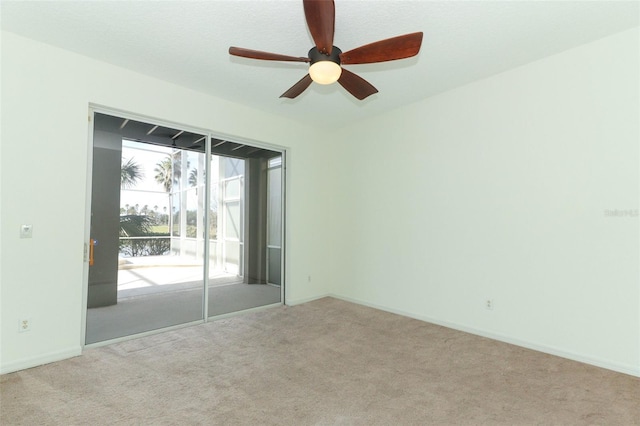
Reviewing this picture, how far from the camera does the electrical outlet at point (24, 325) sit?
2717mm

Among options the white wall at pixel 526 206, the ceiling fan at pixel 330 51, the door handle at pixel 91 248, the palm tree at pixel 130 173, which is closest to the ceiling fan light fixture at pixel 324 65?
the ceiling fan at pixel 330 51

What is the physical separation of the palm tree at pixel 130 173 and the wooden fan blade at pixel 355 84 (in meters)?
2.43

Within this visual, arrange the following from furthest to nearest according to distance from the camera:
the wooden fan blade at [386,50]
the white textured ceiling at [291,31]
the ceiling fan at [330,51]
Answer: the white textured ceiling at [291,31]
the wooden fan blade at [386,50]
the ceiling fan at [330,51]

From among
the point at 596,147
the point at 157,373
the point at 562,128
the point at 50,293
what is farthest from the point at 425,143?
the point at 50,293

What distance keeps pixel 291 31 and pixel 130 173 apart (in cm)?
228

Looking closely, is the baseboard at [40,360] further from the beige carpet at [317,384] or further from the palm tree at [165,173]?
the palm tree at [165,173]

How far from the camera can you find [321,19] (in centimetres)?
194

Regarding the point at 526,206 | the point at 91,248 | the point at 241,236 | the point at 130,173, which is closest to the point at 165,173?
the point at 130,173

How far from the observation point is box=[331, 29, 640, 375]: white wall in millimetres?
2734

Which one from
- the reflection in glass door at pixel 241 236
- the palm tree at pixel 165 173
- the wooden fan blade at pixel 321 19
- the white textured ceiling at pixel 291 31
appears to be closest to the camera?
the wooden fan blade at pixel 321 19

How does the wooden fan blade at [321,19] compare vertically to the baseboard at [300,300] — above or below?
above

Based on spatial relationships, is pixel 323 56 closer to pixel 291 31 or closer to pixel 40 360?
pixel 291 31

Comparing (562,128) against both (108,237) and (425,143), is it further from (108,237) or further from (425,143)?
(108,237)

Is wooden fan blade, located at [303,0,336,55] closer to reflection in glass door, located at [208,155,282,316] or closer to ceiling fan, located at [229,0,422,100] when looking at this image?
ceiling fan, located at [229,0,422,100]
